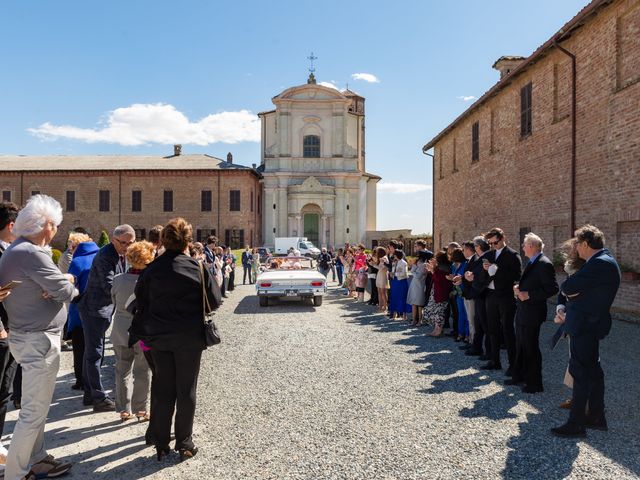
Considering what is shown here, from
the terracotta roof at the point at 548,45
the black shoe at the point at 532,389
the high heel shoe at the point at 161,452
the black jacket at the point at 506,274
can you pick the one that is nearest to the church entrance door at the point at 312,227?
the terracotta roof at the point at 548,45

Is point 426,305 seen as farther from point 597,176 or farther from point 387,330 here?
point 597,176

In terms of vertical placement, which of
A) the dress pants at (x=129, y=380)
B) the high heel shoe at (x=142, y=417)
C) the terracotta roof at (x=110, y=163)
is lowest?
the high heel shoe at (x=142, y=417)

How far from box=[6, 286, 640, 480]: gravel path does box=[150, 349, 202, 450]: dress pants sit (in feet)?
0.73

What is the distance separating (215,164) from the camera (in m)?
44.8

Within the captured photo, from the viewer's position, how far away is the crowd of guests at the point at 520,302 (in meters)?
4.50

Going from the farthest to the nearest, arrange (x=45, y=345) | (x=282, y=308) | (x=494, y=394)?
(x=282, y=308) → (x=494, y=394) → (x=45, y=345)

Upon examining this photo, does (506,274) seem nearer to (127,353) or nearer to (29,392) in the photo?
(127,353)

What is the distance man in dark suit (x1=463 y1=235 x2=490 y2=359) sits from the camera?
7.07 metres

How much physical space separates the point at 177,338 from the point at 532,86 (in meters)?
15.6

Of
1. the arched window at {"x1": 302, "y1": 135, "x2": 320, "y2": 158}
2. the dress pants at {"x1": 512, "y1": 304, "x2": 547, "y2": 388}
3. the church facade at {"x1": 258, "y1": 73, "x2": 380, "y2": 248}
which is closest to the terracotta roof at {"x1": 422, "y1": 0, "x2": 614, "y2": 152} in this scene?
the dress pants at {"x1": 512, "y1": 304, "x2": 547, "y2": 388}

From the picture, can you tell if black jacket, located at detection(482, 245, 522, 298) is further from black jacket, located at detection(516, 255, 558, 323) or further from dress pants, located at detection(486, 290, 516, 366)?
black jacket, located at detection(516, 255, 558, 323)

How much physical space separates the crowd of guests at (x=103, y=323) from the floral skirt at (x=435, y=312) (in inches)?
229

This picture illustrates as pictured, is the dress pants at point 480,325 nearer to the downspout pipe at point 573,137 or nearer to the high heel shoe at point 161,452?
the high heel shoe at point 161,452

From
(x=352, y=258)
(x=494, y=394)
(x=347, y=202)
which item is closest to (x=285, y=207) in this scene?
(x=347, y=202)
